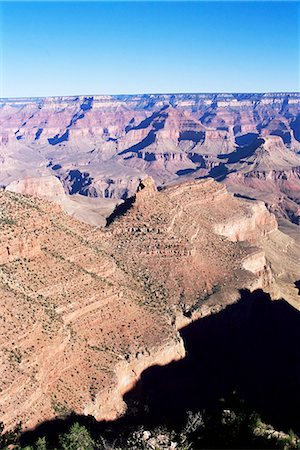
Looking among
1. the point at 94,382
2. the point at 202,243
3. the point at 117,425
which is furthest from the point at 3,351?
the point at 202,243

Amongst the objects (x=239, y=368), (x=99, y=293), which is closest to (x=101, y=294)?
(x=99, y=293)

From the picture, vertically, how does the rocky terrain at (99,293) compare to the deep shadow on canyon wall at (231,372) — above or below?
above

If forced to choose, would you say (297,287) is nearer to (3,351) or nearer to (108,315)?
(108,315)

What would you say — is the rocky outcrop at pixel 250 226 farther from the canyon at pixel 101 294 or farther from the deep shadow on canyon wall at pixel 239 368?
the deep shadow on canyon wall at pixel 239 368

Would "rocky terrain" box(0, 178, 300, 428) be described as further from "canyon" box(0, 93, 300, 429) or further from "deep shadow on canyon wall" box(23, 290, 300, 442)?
"deep shadow on canyon wall" box(23, 290, 300, 442)

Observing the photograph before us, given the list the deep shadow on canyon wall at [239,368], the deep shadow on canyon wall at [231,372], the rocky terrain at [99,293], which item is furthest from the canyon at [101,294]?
the deep shadow on canyon wall at [239,368]

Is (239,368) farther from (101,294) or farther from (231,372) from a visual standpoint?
(101,294)
